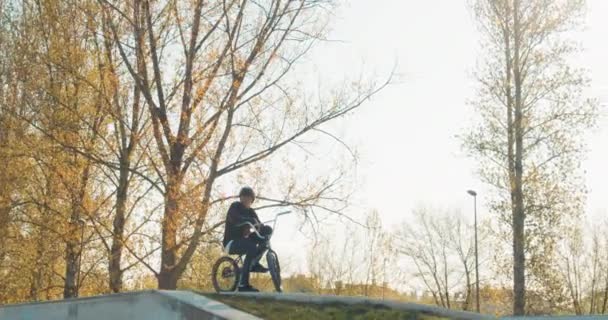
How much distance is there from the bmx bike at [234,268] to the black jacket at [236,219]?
112 mm

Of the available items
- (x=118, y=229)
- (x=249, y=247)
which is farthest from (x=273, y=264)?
(x=118, y=229)

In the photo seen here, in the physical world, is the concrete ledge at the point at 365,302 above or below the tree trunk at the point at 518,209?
below

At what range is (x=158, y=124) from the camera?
16219mm

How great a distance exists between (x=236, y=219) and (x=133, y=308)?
6.08 feet

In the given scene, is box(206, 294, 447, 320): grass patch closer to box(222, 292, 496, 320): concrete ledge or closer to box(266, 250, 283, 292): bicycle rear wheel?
box(222, 292, 496, 320): concrete ledge

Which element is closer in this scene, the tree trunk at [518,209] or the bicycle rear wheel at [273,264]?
the bicycle rear wheel at [273,264]

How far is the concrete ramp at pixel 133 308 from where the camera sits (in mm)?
8820

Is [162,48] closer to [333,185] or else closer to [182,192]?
[182,192]

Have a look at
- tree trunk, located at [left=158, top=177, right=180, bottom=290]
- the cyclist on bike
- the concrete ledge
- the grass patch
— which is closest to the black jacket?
the cyclist on bike

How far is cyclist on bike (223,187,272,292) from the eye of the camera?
38.1ft

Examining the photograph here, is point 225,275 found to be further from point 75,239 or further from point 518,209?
point 518,209

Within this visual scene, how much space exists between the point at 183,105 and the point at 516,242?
9433mm

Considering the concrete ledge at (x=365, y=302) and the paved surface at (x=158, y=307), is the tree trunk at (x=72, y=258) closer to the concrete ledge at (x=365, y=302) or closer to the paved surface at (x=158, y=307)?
the paved surface at (x=158, y=307)

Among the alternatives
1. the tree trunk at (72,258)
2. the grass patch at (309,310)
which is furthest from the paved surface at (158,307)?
the tree trunk at (72,258)
